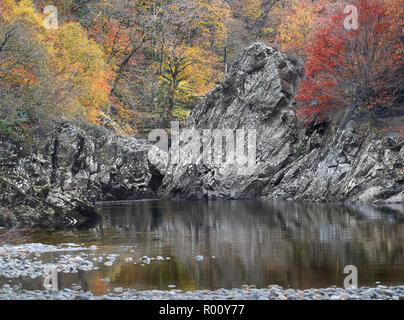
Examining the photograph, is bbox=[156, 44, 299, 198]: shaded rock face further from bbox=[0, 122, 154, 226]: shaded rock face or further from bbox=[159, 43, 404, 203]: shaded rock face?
bbox=[0, 122, 154, 226]: shaded rock face

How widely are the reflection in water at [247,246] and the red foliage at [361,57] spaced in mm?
10819

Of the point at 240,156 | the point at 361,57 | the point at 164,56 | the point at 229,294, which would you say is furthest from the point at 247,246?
the point at 164,56

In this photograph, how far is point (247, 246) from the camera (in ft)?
58.6

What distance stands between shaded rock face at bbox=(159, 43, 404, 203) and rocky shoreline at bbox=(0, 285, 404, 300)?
22323 millimetres

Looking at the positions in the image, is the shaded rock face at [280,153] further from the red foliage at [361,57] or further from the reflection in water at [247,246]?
the reflection in water at [247,246]

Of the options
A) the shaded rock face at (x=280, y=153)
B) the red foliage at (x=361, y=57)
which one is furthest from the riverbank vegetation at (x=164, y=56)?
the shaded rock face at (x=280, y=153)

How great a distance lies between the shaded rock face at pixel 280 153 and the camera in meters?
33.4

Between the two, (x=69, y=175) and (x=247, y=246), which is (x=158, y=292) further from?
(x=69, y=175)

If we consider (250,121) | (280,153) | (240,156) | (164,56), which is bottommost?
(240,156)

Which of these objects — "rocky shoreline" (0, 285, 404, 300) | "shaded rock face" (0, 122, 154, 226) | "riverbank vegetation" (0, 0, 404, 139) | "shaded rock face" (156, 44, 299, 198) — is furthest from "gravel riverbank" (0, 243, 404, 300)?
"shaded rock face" (156, 44, 299, 198)

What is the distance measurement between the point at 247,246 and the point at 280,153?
81.2ft
